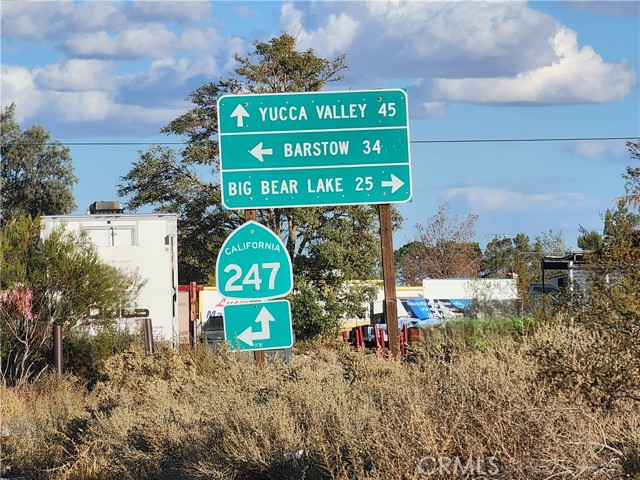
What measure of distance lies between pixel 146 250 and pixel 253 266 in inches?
538

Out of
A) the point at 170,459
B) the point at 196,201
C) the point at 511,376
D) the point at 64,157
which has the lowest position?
the point at 170,459

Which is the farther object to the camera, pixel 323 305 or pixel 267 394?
pixel 323 305

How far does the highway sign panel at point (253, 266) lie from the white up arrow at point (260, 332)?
205 millimetres

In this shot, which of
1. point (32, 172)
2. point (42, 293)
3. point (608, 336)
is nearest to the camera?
point (608, 336)

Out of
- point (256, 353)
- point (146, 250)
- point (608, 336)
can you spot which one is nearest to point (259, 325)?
point (256, 353)

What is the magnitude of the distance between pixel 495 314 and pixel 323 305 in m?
19.0

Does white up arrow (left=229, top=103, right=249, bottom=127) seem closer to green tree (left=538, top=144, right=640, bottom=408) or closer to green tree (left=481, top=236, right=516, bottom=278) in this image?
green tree (left=538, top=144, right=640, bottom=408)

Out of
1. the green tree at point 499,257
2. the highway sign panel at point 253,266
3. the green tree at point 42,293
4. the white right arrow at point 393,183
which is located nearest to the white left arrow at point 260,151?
the highway sign panel at point 253,266

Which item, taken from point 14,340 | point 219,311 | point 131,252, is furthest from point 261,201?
point 219,311

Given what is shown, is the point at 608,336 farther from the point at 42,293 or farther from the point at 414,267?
the point at 414,267

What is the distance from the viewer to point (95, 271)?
20781 millimetres

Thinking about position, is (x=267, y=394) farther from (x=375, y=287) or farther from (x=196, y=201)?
(x=196, y=201)

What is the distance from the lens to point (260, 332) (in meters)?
11.5

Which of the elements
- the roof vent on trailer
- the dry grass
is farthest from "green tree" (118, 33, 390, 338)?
the dry grass
